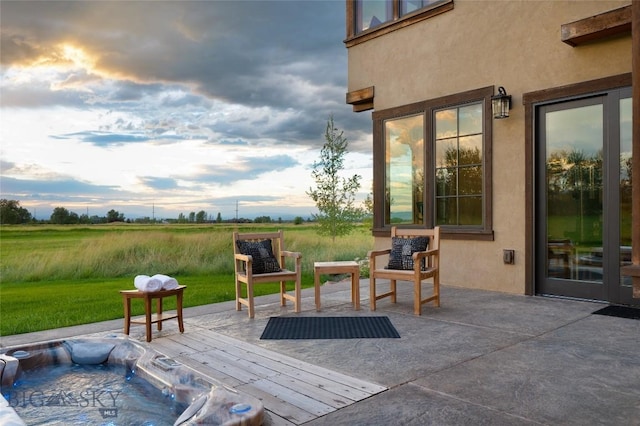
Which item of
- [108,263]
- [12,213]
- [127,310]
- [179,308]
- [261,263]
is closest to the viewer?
[127,310]

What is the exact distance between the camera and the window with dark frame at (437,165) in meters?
5.82

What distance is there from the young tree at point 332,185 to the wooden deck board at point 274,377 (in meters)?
7.53

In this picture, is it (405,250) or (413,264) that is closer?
(413,264)

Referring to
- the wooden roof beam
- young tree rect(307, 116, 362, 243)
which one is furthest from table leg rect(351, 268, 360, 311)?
young tree rect(307, 116, 362, 243)

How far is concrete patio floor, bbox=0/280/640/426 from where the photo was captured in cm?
219

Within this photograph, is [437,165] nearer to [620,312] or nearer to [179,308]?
[620,312]

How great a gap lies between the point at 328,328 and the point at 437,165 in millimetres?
3242

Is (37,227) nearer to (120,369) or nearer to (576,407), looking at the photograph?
(120,369)

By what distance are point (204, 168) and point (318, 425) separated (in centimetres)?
1087

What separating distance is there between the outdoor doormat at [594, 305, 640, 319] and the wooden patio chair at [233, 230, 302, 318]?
2885mm

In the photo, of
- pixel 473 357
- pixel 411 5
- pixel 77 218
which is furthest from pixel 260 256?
pixel 77 218

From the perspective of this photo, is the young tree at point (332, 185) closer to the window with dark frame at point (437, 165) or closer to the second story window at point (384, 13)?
the second story window at point (384, 13)

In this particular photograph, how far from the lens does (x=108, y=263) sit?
339 inches

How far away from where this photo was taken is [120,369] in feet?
9.29
